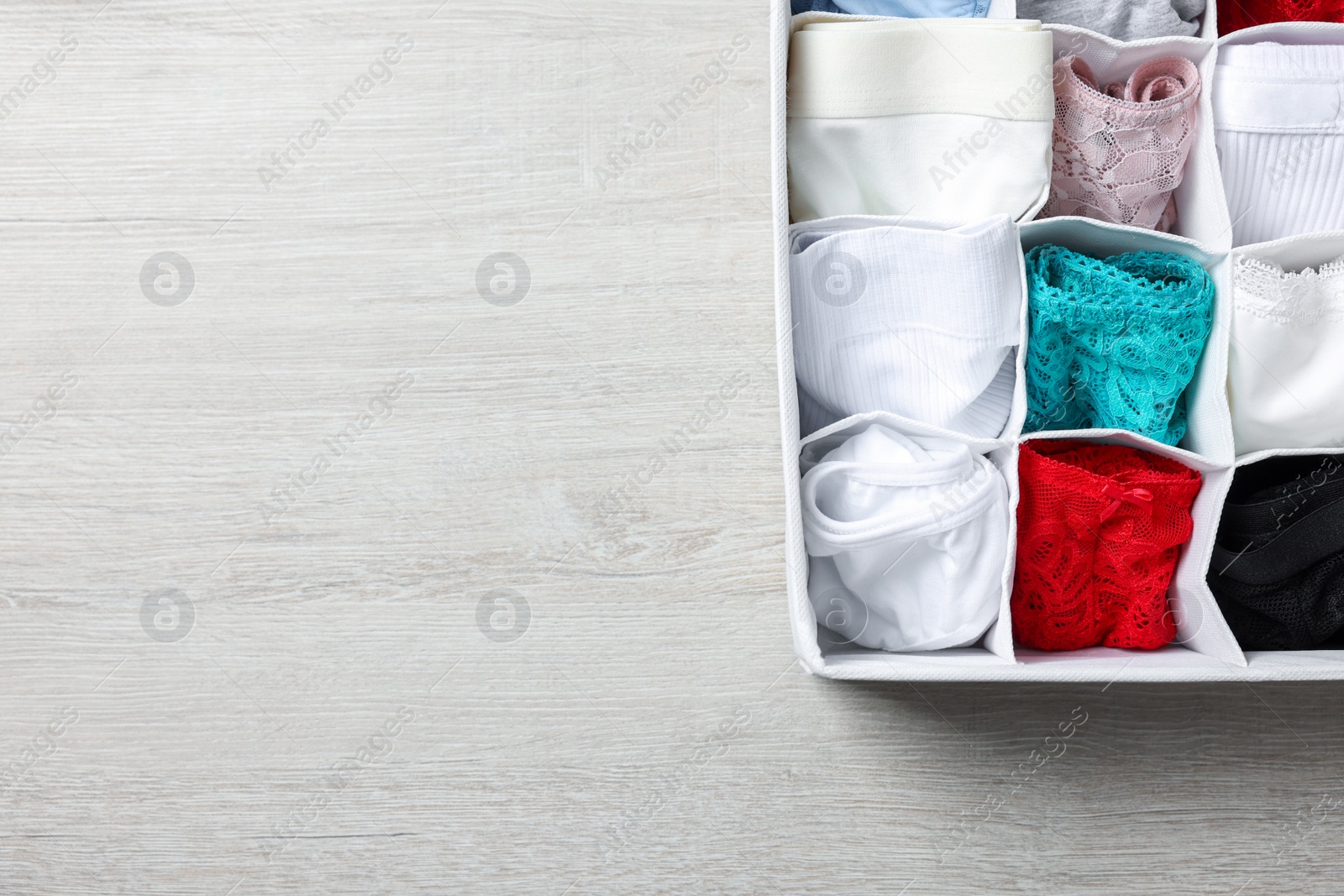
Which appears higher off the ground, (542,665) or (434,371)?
(434,371)

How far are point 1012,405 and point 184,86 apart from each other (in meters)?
1.03

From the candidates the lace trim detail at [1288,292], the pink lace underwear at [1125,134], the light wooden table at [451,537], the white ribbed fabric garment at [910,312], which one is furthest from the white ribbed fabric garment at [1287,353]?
the light wooden table at [451,537]

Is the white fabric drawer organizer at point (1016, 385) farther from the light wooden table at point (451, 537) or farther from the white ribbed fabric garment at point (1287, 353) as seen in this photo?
the light wooden table at point (451, 537)

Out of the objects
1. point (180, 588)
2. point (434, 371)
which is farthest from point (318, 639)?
point (434, 371)

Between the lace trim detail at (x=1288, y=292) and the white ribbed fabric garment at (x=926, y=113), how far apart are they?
0.71 ft

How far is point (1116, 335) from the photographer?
0.77m

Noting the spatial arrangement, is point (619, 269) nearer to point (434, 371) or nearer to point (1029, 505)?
point (434, 371)

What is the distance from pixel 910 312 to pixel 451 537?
567 mm

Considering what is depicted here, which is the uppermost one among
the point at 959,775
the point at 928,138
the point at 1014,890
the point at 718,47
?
the point at 718,47

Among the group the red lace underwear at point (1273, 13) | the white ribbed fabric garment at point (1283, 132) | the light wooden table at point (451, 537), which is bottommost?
the light wooden table at point (451, 537)

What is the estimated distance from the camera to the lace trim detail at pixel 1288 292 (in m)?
0.77

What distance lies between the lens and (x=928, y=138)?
2.54 feet

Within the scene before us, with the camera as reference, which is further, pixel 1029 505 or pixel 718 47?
pixel 718 47

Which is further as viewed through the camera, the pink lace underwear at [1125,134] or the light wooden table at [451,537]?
the light wooden table at [451,537]
